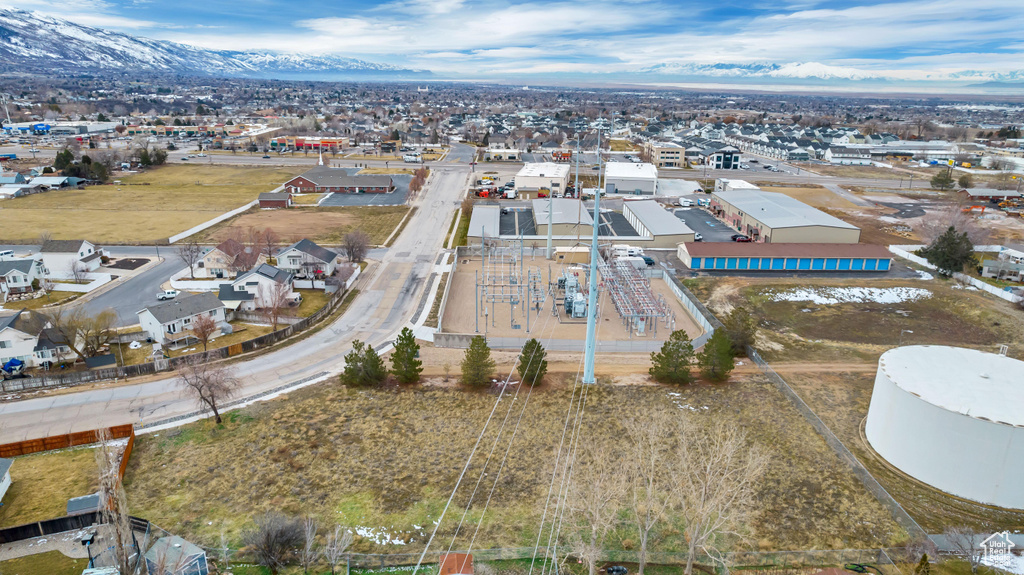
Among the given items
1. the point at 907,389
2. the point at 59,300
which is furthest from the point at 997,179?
the point at 59,300

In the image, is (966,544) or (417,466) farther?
(417,466)

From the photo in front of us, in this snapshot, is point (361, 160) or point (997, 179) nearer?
point (997, 179)

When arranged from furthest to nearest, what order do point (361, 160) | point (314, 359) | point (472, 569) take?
point (361, 160) → point (314, 359) → point (472, 569)

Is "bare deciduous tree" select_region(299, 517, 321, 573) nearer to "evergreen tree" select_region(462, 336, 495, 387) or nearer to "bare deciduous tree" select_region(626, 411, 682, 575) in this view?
"bare deciduous tree" select_region(626, 411, 682, 575)

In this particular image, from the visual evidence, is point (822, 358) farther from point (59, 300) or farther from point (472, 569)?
point (59, 300)

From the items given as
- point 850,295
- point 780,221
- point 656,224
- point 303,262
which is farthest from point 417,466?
point 780,221

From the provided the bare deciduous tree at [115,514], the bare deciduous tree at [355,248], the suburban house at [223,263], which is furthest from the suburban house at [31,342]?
the bare deciduous tree at [355,248]

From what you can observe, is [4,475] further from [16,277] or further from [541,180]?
[541,180]
